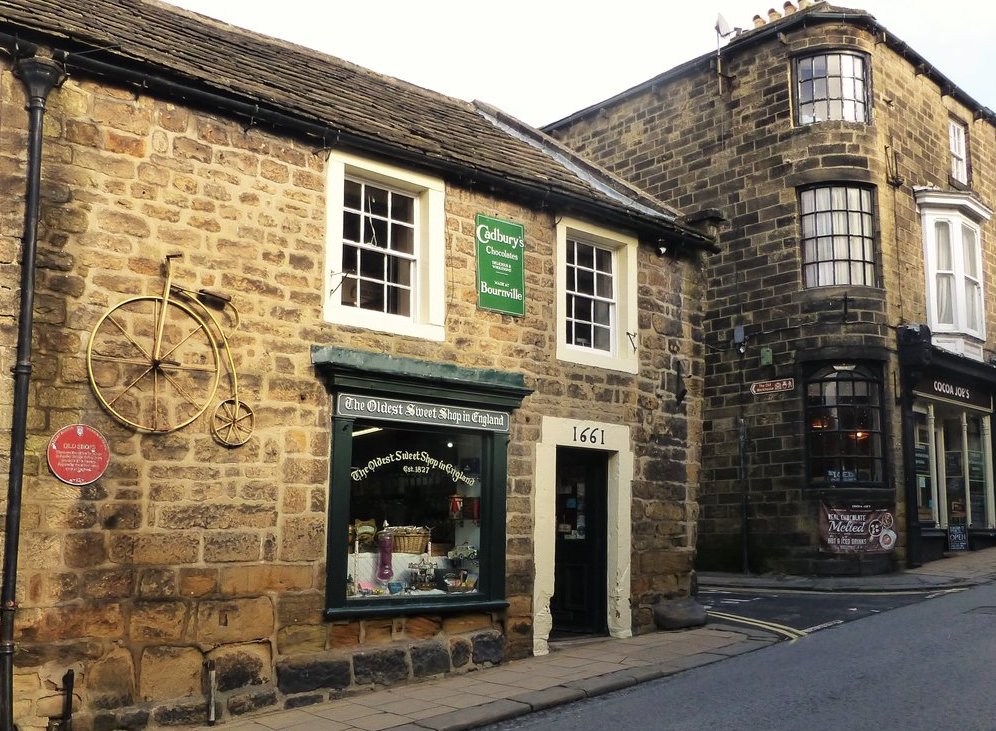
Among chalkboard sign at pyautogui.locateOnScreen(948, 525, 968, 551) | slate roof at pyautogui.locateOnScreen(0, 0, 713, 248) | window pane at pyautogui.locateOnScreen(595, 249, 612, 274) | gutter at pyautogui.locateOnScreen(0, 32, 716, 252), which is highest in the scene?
slate roof at pyautogui.locateOnScreen(0, 0, 713, 248)

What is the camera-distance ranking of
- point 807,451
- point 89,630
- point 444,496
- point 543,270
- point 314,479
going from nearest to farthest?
point 89,630 → point 314,479 → point 444,496 → point 543,270 → point 807,451

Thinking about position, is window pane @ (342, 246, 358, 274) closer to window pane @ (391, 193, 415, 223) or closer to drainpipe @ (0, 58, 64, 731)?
window pane @ (391, 193, 415, 223)

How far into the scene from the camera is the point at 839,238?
17906 millimetres

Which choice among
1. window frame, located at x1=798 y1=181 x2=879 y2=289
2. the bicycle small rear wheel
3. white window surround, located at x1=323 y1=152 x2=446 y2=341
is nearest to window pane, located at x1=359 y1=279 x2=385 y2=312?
white window surround, located at x1=323 y1=152 x2=446 y2=341

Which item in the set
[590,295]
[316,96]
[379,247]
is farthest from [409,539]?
[316,96]

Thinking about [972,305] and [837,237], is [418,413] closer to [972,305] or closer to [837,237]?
[837,237]

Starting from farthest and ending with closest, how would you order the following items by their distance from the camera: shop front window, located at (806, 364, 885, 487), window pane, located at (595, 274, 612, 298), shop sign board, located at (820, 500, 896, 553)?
shop front window, located at (806, 364, 885, 487) → shop sign board, located at (820, 500, 896, 553) → window pane, located at (595, 274, 612, 298)

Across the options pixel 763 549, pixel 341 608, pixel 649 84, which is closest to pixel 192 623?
pixel 341 608

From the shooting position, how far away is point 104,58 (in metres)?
7.64

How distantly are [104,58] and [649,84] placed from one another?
1463 centimetres

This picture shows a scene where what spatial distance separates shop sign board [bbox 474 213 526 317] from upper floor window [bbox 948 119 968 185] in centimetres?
1402

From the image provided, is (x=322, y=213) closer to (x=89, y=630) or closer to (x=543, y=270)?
(x=543, y=270)

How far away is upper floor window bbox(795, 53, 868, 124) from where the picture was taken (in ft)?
59.5

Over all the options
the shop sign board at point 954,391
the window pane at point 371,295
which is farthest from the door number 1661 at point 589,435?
the shop sign board at point 954,391
